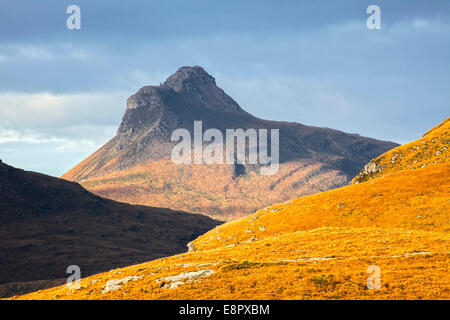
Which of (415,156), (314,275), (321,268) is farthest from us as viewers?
(415,156)

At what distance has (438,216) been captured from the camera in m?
76.8

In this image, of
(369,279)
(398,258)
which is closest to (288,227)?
(398,258)

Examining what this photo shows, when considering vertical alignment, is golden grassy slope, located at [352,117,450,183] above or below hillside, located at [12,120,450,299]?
above

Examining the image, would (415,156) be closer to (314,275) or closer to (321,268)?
(321,268)

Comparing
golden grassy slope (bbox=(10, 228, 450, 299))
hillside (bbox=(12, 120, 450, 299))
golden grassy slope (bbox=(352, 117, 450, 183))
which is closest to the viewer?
golden grassy slope (bbox=(10, 228, 450, 299))

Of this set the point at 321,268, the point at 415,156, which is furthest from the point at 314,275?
the point at 415,156

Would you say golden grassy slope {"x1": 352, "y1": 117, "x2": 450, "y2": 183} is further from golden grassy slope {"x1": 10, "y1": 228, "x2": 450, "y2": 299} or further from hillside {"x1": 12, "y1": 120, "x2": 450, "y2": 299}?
golden grassy slope {"x1": 10, "y1": 228, "x2": 450, "y2": 299}

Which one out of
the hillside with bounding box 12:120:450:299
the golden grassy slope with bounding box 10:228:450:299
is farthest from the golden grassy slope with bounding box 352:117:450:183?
the golden grassy slope with bounding box 10:228:450:299

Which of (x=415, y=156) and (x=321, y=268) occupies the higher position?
(x=415, y=156)

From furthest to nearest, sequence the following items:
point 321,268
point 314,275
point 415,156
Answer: point 415,156
point 321,268
point 314,275

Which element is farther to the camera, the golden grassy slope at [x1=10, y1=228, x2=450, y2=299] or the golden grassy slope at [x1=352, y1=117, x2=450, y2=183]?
the golden grassy slope at [x1=352, y1=117, x2=450, y2=183]
